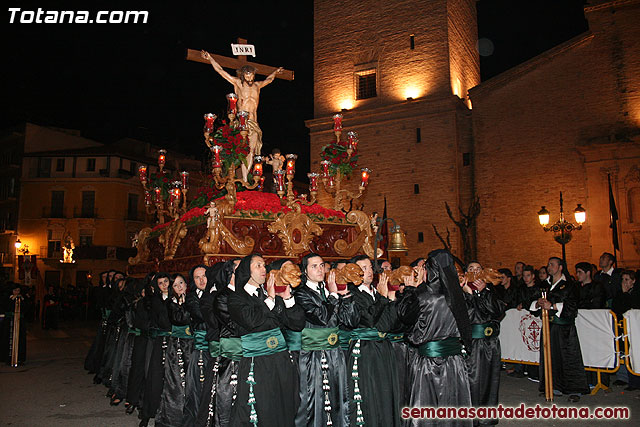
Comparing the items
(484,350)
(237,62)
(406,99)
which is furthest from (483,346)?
(406,99)

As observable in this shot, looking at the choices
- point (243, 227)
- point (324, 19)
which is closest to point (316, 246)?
point (243, 227)

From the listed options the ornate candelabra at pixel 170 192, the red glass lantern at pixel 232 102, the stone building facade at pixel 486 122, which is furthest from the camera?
the stone building facade at pixel 486 122

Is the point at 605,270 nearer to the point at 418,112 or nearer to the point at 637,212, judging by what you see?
the point at 637,212

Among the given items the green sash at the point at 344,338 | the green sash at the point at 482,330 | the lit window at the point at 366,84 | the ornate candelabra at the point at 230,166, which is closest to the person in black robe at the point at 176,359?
the green sash at the point at 344,338

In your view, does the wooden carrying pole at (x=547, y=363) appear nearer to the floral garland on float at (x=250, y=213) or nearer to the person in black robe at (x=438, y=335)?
the person in black robe at (x=438, y=335)

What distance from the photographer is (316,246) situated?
1011cm

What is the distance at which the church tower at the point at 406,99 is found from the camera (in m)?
25.1

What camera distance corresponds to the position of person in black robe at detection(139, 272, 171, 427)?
23.1 feet

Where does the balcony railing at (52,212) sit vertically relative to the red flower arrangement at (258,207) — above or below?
above

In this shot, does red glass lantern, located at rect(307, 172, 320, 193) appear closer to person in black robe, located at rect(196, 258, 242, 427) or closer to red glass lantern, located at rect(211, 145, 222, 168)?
red glass lantern, located at rect(211, 145, 222, 168)

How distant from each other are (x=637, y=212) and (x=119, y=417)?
64.8 feet

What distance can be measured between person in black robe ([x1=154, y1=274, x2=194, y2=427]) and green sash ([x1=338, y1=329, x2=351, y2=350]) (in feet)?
6.59

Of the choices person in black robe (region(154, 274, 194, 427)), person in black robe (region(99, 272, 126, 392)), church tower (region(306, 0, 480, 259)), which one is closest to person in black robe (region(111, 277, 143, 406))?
person in black robe (region(99, 272, 126, 392))

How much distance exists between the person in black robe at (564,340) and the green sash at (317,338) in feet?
13.7
